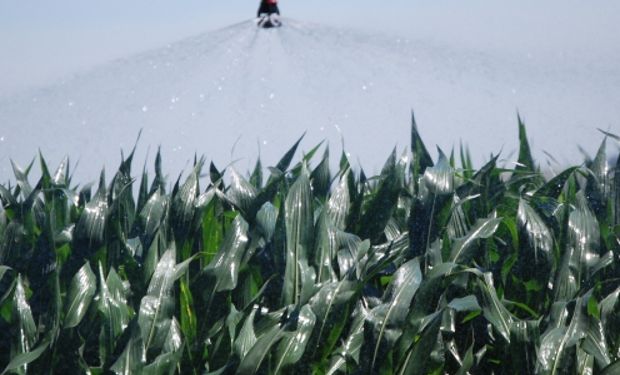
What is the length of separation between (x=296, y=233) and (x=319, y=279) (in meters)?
0.12

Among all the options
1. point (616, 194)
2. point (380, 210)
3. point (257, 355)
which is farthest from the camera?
point (616, 194)

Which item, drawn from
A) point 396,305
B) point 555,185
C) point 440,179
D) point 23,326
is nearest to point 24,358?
point 23,326

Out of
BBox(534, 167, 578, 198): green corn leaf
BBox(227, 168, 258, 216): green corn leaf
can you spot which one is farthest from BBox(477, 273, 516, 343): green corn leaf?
BBox(227, 168, 258, 216): green corn leaf

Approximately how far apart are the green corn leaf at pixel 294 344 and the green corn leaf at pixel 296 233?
0.44 feet

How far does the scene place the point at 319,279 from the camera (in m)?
2.06

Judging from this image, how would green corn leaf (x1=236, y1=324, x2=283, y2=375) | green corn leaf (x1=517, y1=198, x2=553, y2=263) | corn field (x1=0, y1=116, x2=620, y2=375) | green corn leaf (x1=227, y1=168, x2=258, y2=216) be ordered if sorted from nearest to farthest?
green corn leaf (x1=236, y1=324, x2=283, y2=375) → corn field (x1=0, y1=116, x2=620, y2=375) → green corn leaf (x1=517, y1=198, x2=553, y2=263) → green corn leaf (x1=227, y1=168, x2=258, y2=216)

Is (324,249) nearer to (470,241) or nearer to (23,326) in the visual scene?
(470,241)

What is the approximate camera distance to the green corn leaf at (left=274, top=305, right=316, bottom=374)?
1762 millimetres

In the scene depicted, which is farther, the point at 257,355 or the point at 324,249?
the point at 324,249

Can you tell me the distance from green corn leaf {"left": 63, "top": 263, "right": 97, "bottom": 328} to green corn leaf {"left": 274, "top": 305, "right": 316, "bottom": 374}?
461mm

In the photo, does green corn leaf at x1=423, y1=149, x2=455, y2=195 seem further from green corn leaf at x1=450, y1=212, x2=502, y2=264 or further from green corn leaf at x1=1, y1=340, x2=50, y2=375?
green corn leaf at x1=1, y1=340, x2=50, y2=375

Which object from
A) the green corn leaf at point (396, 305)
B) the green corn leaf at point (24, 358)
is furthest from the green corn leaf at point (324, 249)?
the green corn leaf at point (24, 358)

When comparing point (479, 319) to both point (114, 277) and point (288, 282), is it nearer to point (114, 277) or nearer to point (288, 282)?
point (288, 282)

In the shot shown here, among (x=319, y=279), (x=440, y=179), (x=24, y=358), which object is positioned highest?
(x=440, y=179)
